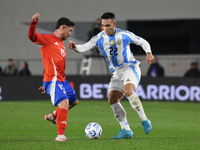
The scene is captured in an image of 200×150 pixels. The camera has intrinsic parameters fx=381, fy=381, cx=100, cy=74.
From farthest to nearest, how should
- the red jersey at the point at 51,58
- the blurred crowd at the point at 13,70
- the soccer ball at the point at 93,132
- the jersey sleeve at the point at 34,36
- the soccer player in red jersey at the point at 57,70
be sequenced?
the blurred crowd at the point at 13,70
the soccer ball at the point at 93,132
the red jersey at the point at 51,58
the soccer player in red jersey at the point at 57,70
the jersey sleeve at the point at 34,36

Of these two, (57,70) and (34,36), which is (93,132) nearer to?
(57,70)

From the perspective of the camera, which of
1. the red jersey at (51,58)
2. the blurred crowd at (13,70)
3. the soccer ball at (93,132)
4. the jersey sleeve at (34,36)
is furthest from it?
the blurred crowd at (13,70)

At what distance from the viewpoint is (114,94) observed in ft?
21.9

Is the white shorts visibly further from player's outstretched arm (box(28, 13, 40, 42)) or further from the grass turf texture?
player's outstretched arm (box(28, 13, 40, 42))

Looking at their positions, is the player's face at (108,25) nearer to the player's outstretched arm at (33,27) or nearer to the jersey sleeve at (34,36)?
the jersey sleeve at (34,36)

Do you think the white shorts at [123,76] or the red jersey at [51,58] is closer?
the red jersey at [51,58]

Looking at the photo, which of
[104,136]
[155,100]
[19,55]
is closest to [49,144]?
[104,136]

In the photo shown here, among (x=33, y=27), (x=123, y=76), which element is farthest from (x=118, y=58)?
(x=33, y=27)

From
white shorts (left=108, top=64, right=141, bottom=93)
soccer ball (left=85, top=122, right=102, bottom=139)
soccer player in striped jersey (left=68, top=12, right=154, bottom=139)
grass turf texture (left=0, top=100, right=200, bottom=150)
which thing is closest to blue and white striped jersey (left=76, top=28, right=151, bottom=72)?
soccer player in striped jersey (left=68, top=12, right=154, bottom=139)

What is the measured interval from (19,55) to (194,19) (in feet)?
31.6

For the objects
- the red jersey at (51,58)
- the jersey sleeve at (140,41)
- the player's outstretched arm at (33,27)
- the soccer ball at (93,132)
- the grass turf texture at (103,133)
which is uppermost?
the player's outstretched arm at (33,27)

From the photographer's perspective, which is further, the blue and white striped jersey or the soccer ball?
the blue and white striped jersey

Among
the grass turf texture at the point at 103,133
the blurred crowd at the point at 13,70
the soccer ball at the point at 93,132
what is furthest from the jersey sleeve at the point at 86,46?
the blurred crowd at the point at 13,70

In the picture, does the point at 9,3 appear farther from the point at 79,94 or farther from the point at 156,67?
the point at 156,67
